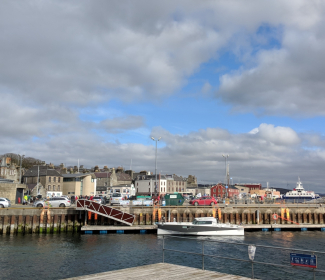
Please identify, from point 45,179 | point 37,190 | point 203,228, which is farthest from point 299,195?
point 37,190

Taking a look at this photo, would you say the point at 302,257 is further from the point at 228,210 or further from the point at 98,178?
the point at 98,178

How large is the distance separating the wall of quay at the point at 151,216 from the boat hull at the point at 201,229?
521cm

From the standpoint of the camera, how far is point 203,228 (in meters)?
45.6

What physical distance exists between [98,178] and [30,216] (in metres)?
86.7

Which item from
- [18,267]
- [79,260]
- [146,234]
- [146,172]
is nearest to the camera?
[18,267]

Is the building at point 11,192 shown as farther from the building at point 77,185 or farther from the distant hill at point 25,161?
the distant hill at point 25,161

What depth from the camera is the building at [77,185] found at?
103625mm

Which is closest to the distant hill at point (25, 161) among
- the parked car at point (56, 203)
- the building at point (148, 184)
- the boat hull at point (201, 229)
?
the building at point (148, 184)

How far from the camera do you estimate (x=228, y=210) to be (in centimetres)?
5741

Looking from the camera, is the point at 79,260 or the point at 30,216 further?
the point at 30,216

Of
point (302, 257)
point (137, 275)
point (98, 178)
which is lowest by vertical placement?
point (137, 275)

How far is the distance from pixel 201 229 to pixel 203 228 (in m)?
0.32

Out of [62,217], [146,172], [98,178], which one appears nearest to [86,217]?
[62,217]

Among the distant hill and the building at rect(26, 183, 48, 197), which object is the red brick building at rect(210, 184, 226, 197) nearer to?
the building at rect(26, 183, 48, 197)
